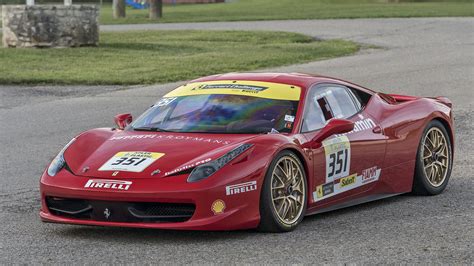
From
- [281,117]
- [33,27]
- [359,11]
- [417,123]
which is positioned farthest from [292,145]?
[359,11]

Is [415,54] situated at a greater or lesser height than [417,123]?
lesser

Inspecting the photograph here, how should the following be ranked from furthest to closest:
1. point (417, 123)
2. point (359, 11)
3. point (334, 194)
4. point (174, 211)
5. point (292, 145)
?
point (359, 11) → point (417, 123) → point (334, 194) → point (292, 145) → point (174, 211)

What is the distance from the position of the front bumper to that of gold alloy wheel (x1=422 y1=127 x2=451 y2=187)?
2570 mm

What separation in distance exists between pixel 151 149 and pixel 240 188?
804 mm

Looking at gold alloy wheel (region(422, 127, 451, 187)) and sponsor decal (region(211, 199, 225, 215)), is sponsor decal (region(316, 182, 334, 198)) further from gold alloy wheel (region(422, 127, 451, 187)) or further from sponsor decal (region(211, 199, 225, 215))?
gold alloy wheel (region(422, 127, 451, 187))

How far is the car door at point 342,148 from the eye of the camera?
8.28 meters

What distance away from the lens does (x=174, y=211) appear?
7418 mm

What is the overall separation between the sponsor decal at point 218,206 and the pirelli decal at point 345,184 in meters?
1.02

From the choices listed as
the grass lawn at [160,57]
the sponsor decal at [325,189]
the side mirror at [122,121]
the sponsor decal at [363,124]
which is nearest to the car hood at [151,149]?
the side mirror at [122,121]

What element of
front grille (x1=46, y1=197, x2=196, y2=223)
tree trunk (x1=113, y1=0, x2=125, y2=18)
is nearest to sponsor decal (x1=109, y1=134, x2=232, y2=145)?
front grille (x1=46, y1=197, x2=196, y2=223)

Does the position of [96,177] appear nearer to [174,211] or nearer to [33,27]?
[174,211]

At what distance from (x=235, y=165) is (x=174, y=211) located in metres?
0.51

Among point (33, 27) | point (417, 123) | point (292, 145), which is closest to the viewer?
point (292, 145)

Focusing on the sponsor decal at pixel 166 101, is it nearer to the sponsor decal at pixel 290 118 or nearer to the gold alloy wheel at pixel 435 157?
the sponsor decal at pixel 290 118
